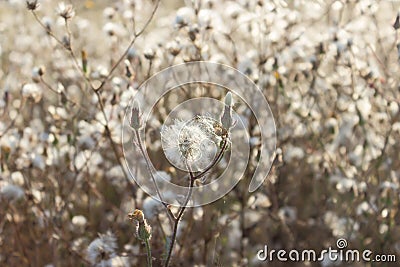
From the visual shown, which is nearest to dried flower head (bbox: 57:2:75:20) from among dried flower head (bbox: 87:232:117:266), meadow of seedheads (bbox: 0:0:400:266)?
meadow of seedheads (bbox: 0:0:400:266)

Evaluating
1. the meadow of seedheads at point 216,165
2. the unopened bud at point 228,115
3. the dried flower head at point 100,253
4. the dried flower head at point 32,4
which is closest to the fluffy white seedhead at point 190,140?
the unopened bud at point 228,115

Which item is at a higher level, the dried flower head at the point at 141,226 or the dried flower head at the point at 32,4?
the dried flower head at the point at 32,4

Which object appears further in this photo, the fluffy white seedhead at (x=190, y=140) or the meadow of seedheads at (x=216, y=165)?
the meadow of seedheads at (x=216, y=165)

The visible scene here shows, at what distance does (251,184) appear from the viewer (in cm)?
188

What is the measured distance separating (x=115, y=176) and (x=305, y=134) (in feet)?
2.16

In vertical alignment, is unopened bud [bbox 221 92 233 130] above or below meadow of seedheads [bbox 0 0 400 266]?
below

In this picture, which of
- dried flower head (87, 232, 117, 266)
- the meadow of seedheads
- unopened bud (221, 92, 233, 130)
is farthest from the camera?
the meadow of seedheads

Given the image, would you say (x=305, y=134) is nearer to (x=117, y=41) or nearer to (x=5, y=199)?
(x=117, y=41)

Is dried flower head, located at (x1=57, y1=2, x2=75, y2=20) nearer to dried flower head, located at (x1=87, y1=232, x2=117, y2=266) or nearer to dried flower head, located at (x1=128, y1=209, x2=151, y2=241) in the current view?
dried flower head, located at (x1=87, y1=232, x2=117, y2=266)

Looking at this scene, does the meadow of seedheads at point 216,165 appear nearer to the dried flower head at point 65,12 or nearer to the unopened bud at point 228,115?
the dried flower head at point 65,12

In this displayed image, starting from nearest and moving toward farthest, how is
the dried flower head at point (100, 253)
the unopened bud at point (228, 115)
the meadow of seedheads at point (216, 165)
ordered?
the unopened bud at point (228, 115) < the dried flower head at point (100, 253) < the meadow of seedheads at point (216, 165)

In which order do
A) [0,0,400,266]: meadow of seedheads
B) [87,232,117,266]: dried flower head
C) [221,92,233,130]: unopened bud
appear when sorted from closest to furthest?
1. [221,92,233,130]: unopened bud
2. [87,232,117,266]: dried flower head
3. [0,0,400,266]: meadow of seedheads

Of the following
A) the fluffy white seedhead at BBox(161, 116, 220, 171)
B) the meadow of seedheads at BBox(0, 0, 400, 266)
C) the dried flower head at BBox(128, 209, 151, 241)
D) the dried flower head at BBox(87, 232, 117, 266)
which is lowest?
the dried flower head at BBox(128, 209, 151, 241)

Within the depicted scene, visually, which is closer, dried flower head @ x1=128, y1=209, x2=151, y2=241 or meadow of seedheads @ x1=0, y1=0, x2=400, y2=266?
dried flower head @ x1=128, y1=209, x2=151, y2=241
